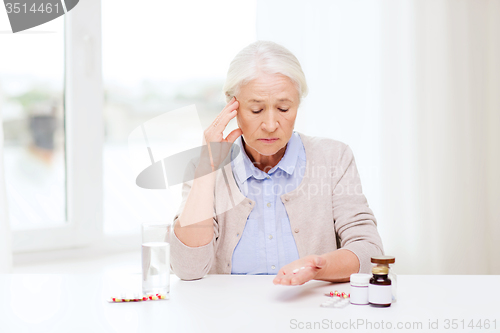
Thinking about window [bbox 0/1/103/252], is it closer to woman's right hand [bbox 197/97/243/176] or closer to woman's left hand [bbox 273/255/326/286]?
woman's right hand [bbox 197/97/243/176]

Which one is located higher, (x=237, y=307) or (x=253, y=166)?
(x=253, y=166)

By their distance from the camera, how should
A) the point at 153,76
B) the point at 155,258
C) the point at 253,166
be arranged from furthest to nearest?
the point at 153,76 < the point at 253,166 < the point at 155,258

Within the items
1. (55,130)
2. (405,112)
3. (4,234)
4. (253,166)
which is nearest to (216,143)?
(253,166)

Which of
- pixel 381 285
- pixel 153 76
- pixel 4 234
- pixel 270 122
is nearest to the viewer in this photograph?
pixel 381 285

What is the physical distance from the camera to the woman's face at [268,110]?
60.3 inches

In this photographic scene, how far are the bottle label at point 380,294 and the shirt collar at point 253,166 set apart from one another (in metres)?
0.62

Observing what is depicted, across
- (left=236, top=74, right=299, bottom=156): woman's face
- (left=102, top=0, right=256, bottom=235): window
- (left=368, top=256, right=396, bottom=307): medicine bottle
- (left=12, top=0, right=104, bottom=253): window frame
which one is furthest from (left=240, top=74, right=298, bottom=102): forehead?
(left=12, top=0, right=104, bottom=253): window frame

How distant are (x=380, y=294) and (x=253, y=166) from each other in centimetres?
70

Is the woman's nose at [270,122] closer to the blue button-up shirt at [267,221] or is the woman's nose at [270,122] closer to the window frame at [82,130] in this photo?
the blue button-up shirt at [267,221]

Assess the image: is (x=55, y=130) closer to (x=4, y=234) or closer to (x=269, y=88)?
(x=4, y=234)

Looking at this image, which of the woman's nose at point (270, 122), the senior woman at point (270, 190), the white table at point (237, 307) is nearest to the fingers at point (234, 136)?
the senior woman at point (270, 190)

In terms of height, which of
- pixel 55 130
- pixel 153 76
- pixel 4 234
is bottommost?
pixel 4 234

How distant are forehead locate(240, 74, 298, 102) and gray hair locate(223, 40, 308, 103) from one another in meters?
0.01

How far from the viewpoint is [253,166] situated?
164cm
